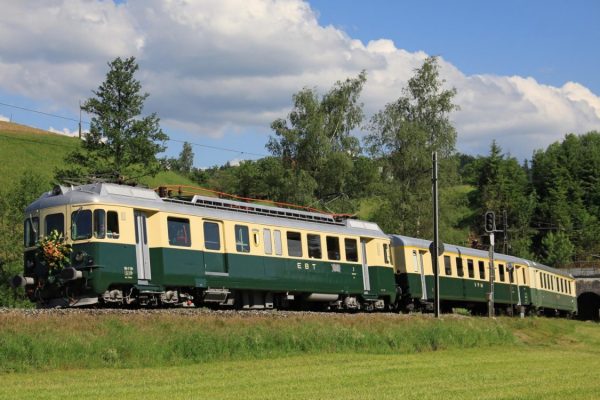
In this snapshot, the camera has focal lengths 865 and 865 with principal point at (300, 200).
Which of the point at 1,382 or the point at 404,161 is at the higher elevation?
the point at 404,161

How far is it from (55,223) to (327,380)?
10.3 m

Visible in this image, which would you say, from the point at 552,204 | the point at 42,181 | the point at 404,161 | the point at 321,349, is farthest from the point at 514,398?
the point at 552,204

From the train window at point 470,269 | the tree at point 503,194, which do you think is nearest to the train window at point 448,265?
the train window at point 470,269

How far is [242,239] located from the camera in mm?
27562

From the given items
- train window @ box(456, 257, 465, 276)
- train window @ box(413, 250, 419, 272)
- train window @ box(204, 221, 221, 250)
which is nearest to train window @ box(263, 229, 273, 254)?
train window @ box(204, 221, 221, 250)

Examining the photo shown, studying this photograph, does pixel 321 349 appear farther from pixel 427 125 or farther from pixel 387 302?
pixel 427 125

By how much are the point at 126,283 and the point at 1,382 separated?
758 cm

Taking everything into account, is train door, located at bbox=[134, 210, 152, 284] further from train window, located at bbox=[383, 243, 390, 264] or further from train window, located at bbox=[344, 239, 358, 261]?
train window, located at bbox=[383, 243, 390, 264]

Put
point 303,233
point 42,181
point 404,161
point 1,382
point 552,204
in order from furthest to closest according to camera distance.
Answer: point 552,204
point 404,161
point 42,181
point 303,233
point 1,382

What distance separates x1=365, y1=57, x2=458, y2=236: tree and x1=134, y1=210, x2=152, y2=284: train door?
41497mm

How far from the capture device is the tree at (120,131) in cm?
4612

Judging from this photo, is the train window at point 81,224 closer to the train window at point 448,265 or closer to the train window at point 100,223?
the train window at point 100,223

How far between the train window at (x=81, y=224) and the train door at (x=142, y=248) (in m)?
1.36

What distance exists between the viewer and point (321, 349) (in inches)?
948
